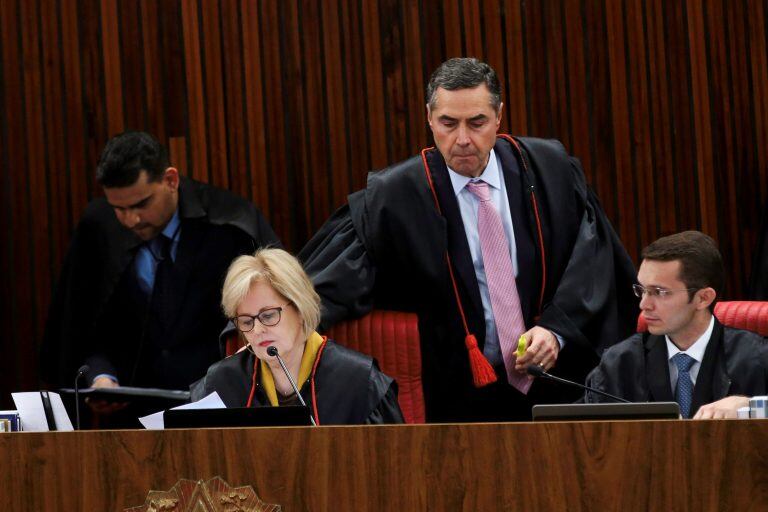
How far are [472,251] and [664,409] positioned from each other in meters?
1.55

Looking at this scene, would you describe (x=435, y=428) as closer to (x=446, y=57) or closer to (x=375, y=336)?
(x=375, y=336)

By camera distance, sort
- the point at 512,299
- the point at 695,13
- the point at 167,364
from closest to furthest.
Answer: the point at 512,299, the point at 167,364, the point at 695,13

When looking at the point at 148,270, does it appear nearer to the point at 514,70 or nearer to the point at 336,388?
the point at 336,388

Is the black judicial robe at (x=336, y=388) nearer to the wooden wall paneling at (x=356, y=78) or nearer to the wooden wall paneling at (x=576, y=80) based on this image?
the wooden wall paneling at (x=356, y=78)

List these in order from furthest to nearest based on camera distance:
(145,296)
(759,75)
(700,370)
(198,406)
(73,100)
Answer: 1. (73,100)
2. (759,75)
3. (145,296)
4. (700,370)
5. (198,406)

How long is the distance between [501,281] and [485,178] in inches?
12.4

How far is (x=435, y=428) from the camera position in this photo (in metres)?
2.24

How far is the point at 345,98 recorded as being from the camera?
4.46 metres

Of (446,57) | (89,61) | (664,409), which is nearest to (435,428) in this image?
(664,409)

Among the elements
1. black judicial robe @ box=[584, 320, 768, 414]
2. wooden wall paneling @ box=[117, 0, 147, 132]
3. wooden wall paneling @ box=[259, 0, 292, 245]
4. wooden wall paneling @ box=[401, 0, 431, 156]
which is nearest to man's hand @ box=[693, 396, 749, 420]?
black judicial robe @ box=[584, 320, 768, 414]

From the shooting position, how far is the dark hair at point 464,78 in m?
3.63

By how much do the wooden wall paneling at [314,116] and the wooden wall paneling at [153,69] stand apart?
444mm

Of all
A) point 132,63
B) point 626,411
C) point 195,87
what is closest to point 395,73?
point 195,87

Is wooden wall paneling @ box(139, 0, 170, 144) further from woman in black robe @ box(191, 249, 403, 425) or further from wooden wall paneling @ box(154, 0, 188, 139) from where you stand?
woman in black robe @ box(191, 249, 403, 425)
